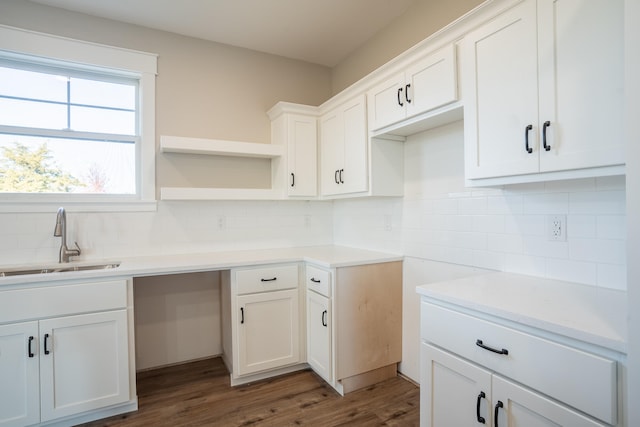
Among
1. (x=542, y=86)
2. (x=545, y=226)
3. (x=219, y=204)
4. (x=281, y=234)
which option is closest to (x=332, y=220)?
(x=281, y=234)

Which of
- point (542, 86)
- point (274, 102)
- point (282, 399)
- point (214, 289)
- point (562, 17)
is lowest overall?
point (282, 399)

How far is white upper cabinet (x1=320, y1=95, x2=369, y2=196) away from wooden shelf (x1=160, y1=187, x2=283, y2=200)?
19.4 inches

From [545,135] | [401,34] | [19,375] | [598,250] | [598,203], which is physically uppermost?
[401,34]

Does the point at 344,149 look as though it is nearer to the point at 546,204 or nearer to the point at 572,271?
the point at 546,204

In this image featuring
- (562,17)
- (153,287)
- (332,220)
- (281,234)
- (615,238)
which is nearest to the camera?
(562,17)

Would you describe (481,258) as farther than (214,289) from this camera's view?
No

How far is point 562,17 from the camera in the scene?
131 centimetres

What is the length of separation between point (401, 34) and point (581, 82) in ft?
5.61

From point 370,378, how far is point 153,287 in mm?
1856

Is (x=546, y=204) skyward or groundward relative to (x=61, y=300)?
skyward

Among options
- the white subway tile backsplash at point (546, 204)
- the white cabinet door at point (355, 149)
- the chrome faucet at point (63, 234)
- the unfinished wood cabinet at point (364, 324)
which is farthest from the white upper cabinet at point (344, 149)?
the chrome faucet at point (63, 234)

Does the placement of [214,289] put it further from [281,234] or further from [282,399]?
[282,399]

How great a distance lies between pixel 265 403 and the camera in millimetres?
2234

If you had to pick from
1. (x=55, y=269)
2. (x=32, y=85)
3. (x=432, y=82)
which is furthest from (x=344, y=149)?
(x=32, y=85)
